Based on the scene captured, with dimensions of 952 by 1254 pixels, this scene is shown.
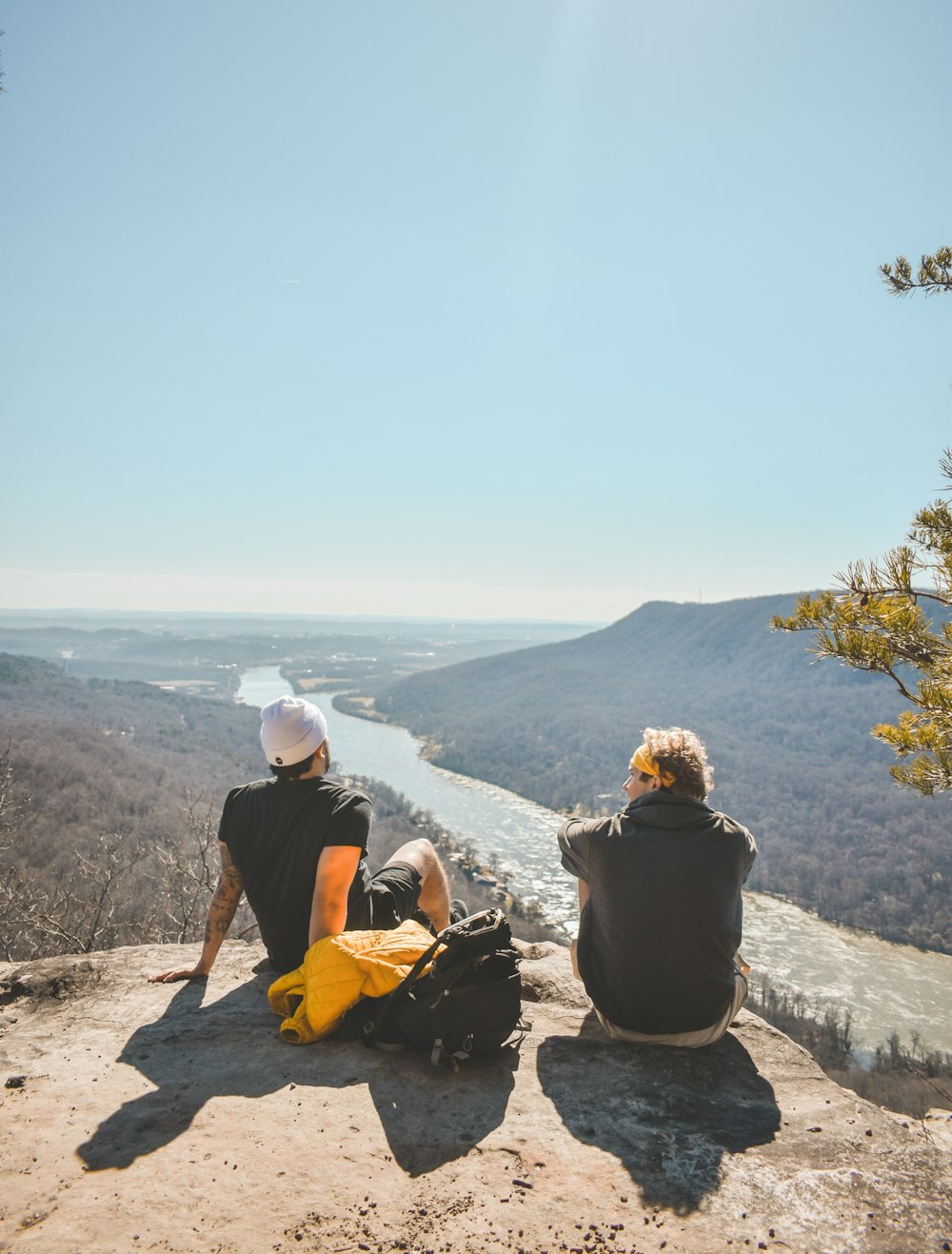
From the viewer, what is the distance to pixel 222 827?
3.22 metres

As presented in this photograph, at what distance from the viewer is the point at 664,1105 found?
2387 mm

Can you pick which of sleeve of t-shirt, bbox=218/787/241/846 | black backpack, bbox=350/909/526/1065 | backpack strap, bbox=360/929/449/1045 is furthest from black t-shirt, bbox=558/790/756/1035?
sleeve of t-shirt, bbox=218/787/241/846

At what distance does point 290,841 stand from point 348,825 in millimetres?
335

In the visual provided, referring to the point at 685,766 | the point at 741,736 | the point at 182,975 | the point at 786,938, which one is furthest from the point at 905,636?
the point at 741,736

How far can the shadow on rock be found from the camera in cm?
202

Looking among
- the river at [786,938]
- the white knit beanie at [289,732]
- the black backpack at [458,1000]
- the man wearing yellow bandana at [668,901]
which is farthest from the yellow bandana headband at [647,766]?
the river at [786,938]

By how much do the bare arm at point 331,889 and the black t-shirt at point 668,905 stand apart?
0.96m

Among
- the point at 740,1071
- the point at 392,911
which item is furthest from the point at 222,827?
the point at 740,1071

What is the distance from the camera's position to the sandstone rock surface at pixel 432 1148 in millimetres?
1764

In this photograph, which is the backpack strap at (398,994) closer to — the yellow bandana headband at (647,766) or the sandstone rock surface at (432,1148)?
the sandstone rock surface at (432,1148)

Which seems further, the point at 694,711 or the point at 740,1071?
the point at 694,711

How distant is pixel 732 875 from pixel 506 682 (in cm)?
14586

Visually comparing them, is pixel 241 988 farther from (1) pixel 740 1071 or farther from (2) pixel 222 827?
(1) pixel 740 1071

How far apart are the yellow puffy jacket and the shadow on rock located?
686 mm
